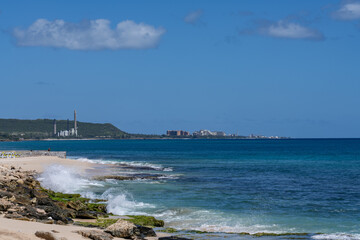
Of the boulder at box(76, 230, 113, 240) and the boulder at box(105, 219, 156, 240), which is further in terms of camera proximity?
the boulder at box(105, 219, 156, 240)

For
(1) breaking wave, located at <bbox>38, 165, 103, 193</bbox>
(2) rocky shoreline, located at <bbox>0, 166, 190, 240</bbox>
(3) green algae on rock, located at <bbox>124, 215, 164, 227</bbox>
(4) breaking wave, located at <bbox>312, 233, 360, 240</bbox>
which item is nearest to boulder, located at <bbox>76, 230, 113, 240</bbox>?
(2) rocky shoreline, located at <bbox>0, 166, 190, 240</bbox>

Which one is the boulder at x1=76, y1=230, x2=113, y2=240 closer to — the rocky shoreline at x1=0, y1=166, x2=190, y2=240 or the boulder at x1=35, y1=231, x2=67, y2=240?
the rocky shoreline at x1=0, y1=166, x2=190, y2=240

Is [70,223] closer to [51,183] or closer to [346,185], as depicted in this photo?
[51,183]

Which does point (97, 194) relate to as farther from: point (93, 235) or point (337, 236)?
point (93, 235)

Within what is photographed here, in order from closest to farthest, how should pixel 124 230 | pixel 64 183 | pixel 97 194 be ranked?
pixel 124 230, pixel 97 194, pixel 64 183

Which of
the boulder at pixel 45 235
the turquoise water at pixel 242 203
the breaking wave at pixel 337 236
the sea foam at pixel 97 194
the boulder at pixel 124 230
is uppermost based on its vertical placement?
the boulder at pixel 45 235

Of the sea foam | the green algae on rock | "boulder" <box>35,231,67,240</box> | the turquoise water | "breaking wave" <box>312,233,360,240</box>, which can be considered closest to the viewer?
"boulder" <box>35,231,67,240</box>

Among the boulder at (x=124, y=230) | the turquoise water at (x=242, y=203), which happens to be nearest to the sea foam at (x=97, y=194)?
the turquoise water at (x=242, y=203)

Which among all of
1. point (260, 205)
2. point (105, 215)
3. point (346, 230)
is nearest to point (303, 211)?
point (260, 205)

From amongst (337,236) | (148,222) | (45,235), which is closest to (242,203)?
(148,222)

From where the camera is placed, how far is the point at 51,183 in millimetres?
39875

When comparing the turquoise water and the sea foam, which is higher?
the sea foam

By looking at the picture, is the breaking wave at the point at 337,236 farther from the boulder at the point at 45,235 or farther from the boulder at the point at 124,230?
the boulder at the point at 45,235

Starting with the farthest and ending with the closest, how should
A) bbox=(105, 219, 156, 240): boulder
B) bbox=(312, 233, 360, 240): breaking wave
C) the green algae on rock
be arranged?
the green algae on rock, bbox=(312, 233, 360, 240): breaking wave, bbox=(105, 219, 156, 240): boulder
